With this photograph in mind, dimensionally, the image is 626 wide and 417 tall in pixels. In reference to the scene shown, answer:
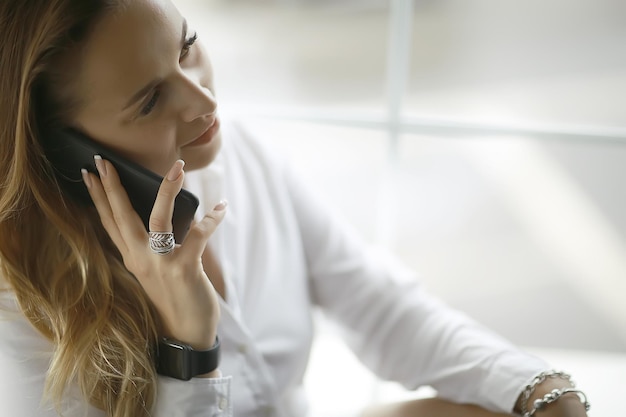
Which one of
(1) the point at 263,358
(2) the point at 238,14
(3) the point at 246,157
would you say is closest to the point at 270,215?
(3) the point at 246,157

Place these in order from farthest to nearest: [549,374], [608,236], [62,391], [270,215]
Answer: [608,236]
[270,215]
[549,374]
[62,391]

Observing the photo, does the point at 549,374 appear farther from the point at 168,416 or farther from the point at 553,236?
the point at 168,416

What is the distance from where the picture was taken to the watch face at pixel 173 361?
3.56 ft

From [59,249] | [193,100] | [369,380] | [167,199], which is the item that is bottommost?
[369,380]

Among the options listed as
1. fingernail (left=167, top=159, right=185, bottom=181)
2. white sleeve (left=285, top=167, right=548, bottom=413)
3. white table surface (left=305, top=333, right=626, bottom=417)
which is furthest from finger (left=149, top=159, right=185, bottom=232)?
white table surface (left=305, top=333, right=626, bottom=417)

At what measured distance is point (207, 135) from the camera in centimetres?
111

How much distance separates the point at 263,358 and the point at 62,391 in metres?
0.37

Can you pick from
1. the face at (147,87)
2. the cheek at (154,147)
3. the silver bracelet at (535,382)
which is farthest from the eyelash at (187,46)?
the silver bracelet at (535,382)

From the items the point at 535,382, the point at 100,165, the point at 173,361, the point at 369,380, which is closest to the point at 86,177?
the point at 100,165

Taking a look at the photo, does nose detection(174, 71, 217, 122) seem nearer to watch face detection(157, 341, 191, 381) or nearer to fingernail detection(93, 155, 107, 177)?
fingernail detection(93, 155, 107, 177)

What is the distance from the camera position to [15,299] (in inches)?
42.6

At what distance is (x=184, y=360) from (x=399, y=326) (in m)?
0.43

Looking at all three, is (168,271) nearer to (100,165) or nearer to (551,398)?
(100,165)

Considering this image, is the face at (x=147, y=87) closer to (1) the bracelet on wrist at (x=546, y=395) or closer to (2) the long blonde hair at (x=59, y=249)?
(2) the long blonde hair at (x=59, y=249)
